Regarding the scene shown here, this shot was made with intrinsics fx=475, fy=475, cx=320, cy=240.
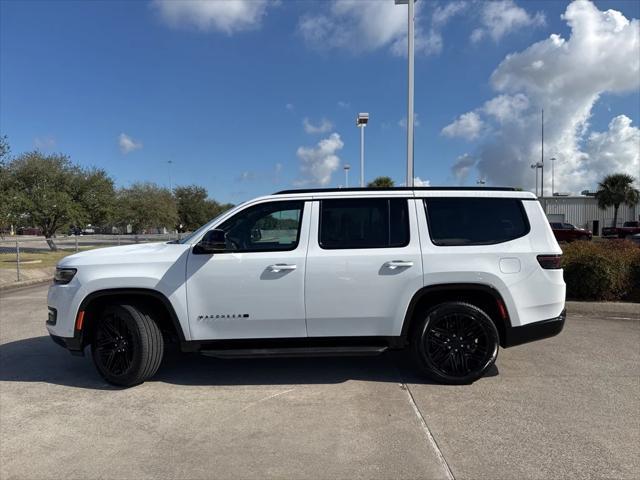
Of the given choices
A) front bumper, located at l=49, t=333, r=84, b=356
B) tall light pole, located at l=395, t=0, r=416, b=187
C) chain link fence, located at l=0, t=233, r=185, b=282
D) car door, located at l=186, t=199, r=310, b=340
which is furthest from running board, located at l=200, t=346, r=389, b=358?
chain link fence, located at l=0, t=233, r=185, b=282

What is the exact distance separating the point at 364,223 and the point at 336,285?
68 centimetres

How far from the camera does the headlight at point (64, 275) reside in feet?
15.3

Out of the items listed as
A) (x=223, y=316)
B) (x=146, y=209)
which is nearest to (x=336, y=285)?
(x=223, y=316)

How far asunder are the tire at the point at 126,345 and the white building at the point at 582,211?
5903 cm

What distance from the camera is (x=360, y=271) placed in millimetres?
4520

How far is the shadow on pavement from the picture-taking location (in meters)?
4.88

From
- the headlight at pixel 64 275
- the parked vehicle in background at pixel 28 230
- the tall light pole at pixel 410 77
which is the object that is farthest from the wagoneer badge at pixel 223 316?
the parked vehicle in background at pixel 28 230

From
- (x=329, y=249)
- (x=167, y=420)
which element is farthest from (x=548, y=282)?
(x=167, y=420)

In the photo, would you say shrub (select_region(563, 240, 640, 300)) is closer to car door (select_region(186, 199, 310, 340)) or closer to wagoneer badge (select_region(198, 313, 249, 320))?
car door (select_region(186, 199, 310, 340))

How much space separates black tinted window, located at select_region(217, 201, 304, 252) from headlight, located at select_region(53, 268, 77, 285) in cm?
152

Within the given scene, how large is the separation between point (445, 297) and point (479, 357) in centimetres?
67

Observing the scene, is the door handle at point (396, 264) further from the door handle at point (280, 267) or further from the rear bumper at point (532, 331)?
the rear bumper at point (532, 331)

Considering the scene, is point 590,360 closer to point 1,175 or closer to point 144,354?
point 144,354

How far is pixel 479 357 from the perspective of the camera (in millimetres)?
4664
